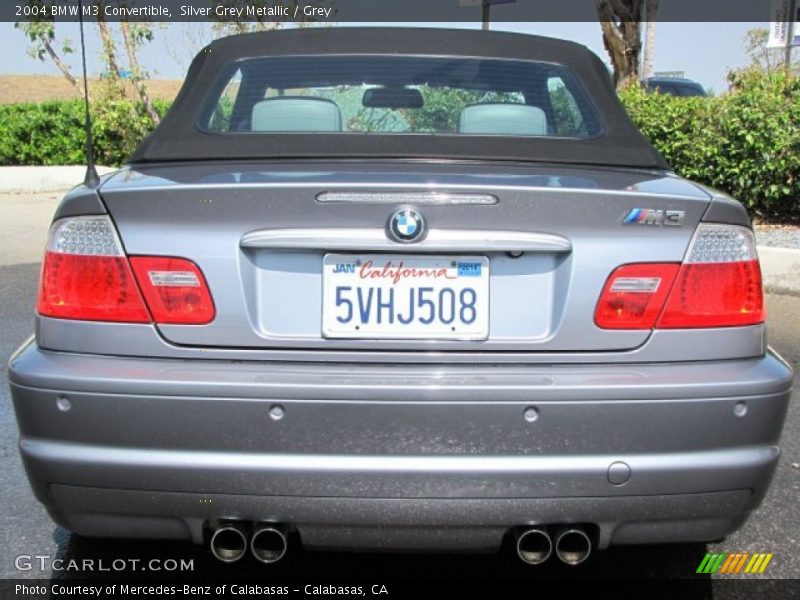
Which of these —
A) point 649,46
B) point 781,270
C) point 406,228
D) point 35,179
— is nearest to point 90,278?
point 406,228

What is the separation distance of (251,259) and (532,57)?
1.66 meters

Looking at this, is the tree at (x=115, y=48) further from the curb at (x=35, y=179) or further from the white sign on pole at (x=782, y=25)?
the white sign on pole at (x=782, y=25)

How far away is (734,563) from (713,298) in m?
1.11

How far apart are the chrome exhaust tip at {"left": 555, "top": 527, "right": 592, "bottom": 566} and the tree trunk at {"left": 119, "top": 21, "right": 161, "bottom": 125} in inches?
547

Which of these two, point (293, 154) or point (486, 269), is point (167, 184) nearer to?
point (293, 154)

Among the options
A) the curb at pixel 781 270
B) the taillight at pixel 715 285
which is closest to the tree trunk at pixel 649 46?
the curb at pixel 781 270

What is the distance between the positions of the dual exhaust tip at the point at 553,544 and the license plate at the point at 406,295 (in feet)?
1.63

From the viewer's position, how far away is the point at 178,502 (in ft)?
7.06

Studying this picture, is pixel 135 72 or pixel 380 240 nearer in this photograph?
pixel 380 240

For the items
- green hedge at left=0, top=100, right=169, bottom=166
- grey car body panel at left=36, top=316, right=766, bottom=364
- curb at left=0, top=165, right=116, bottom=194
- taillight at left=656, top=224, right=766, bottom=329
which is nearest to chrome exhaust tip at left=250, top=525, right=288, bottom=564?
grey car body panel at left=36, top=316, right=766, bottom=364

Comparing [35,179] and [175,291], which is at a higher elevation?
[175,291]

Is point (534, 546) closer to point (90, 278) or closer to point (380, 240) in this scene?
point (380, 240)

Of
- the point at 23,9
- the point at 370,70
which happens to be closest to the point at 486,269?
the point at 370,70

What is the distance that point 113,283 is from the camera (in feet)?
7.33
